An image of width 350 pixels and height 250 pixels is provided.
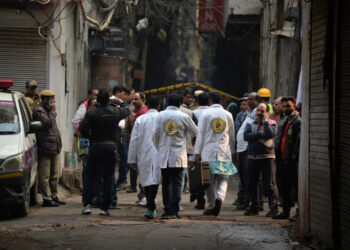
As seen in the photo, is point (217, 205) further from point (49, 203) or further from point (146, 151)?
point (49, 203)

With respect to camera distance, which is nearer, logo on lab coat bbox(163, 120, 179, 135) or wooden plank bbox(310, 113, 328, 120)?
Answer: wooden plank bbox(310, 113, 328, 120)

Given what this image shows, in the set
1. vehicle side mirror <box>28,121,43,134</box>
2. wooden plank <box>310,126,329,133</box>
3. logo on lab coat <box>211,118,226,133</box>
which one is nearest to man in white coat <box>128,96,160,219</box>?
logo on lab coat <box>211,118,226,133</box>

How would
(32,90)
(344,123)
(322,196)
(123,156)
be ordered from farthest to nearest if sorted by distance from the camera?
1. (123,156)
2. (32,90)
3. (322,196)
4. (344,123)

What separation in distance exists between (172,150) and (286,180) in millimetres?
1734

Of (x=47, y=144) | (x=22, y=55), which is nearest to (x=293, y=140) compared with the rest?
(x=47, y=144)

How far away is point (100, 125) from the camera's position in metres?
9.43

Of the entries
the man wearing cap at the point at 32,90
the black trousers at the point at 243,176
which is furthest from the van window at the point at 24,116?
the black trousers at the point at 243,176

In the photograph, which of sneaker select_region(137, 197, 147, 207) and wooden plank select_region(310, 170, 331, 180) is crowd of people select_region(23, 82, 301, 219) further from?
wooden plank select_region(310, 170, 331, 180)

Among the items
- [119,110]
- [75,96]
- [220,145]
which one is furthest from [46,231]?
[75,96]

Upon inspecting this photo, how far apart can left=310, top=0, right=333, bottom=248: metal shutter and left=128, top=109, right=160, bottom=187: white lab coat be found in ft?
10.9

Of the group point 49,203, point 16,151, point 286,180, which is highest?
point 16,151

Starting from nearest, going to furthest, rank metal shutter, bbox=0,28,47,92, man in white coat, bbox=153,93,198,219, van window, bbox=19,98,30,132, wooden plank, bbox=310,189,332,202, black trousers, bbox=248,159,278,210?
wooden plank, bbox=310,189,332,202
man in white coat, bbox=153,93,198,219
van window, bbox=19,98,30,132
black trousers, bbox=248,159,278,210
metal shutter, bbox=0,28,47,92

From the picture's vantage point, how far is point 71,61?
1653 cm

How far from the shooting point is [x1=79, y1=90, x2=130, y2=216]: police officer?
945 cm
